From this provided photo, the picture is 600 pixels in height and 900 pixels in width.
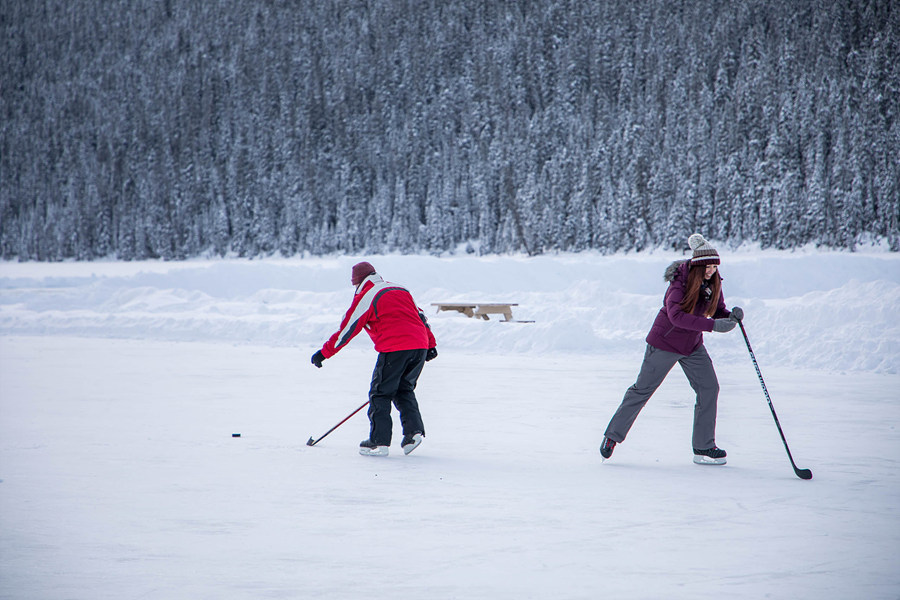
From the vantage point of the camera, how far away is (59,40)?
12262 centimetres

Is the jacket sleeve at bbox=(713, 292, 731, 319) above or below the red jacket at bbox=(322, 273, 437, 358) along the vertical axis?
above

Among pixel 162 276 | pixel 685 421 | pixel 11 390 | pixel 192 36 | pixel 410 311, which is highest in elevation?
pixel 192 36

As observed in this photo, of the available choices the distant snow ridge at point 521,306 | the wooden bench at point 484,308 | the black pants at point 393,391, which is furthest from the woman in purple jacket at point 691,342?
the wooden bench at point 484,308

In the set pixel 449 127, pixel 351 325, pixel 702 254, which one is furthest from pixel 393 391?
pixel 449 127

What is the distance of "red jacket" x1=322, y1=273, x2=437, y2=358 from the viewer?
20.8 feet

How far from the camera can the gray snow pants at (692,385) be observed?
6.06 meters

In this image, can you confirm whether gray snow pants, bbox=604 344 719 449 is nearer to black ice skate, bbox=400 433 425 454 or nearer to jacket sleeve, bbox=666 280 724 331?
jacket sleeve, bbox=666 280 724 331

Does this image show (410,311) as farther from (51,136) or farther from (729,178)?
(51,136)

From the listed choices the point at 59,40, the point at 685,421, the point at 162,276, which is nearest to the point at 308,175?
the point at 162,276

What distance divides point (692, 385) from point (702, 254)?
3.26ft

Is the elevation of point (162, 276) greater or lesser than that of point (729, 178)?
lesser

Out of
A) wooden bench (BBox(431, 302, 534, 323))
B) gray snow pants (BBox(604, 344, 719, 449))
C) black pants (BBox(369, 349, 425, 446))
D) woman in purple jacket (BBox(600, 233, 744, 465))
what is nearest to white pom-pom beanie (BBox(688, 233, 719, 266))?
woman in purple jacket (BBox(600, 233, 744, 465))

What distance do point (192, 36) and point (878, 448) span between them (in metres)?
111

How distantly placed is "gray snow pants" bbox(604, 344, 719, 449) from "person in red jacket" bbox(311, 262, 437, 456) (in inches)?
62.5
